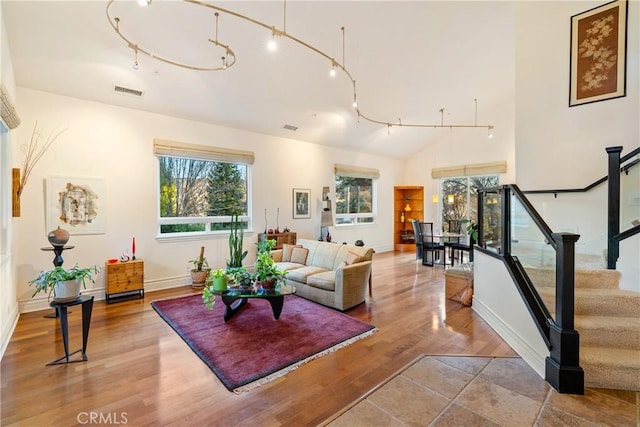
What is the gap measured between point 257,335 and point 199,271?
252cm

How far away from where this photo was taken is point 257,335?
329cm

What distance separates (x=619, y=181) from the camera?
323cm

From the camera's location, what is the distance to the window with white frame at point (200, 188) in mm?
5305

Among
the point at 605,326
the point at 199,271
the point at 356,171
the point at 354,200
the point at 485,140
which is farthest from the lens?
the point at 354,200

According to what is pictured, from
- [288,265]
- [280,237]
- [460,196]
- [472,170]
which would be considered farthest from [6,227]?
[460,196]

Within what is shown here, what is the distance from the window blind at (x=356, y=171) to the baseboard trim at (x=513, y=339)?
16.0 feet

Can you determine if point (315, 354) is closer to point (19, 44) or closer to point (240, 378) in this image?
point (240, 378)

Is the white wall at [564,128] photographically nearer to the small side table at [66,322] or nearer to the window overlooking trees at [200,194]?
the window overlooking trees at [200,194]

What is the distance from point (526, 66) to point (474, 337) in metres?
3.90

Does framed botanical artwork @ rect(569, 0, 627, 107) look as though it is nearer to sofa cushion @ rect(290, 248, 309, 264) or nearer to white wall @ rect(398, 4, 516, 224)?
white wall @ rect(398, 4, 516, 224)

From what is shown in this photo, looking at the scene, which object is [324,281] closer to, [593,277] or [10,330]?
[593,277]

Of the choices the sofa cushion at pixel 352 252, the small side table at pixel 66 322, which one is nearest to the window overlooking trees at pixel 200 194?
the sofa cushion at pixel 352 252

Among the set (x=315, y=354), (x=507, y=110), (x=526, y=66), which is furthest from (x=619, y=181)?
(x=507, y=110)

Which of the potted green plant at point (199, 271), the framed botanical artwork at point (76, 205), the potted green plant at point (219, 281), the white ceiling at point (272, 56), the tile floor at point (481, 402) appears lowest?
the tile floor at point (481, 402)
